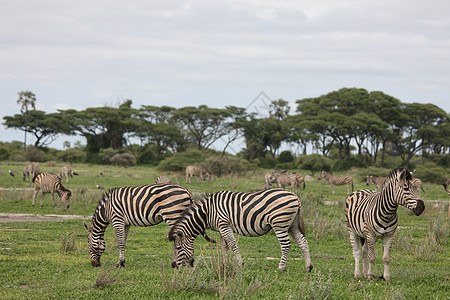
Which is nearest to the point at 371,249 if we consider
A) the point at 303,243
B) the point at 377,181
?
the point at 303,243

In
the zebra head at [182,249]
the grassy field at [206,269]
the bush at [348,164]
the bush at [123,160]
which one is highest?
the bush at [348,164]

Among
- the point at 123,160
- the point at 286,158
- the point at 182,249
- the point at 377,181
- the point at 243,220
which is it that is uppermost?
the point at 286,158

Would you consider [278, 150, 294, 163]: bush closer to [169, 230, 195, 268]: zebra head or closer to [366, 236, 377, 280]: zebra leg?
[169, 230, 195, 268]: zebra head

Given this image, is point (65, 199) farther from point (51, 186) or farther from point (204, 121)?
point (204, 121)

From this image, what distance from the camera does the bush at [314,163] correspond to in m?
53.0

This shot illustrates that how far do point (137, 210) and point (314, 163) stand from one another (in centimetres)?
4520

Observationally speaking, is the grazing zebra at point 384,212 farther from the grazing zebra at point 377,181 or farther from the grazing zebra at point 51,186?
the grazing zebra at point 377,181

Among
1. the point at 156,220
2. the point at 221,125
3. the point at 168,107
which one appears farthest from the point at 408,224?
the point at 168,107

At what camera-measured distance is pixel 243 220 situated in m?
9.44

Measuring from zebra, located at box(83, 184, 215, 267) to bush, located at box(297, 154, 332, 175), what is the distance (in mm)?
43956

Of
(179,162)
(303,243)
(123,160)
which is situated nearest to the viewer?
(303,243)

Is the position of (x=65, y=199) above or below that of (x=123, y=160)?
below

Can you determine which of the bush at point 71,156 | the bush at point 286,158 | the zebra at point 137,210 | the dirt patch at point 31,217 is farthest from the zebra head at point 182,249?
the bush at point 71,156

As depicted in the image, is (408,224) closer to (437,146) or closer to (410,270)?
(410,270)
